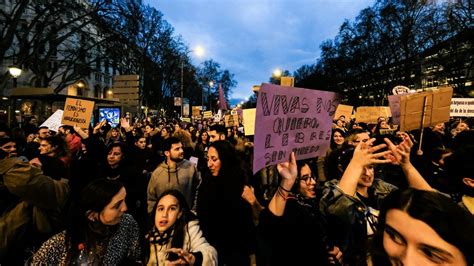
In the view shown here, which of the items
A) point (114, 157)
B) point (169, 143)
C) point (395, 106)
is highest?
point (395, 106)

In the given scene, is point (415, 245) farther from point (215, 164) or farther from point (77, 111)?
point (77, 111)

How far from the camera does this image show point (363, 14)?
37500 millimetres

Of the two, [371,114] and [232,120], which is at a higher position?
[371,114]

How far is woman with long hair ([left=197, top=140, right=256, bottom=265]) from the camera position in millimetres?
3070

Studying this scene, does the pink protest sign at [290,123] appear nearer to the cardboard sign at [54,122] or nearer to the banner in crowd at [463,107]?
the cardboard sign at [54,122]

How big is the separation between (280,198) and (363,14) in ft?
134

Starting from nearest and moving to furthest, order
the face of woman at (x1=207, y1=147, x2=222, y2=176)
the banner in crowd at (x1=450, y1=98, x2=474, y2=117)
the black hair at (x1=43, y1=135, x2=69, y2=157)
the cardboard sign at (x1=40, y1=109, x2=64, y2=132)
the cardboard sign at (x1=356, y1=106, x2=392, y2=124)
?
the face of woman at (x1=207, y1=147, x2=222, y2=176), the black hair at (x1=43, y1=135, x2=69, y2=157), the cardboard sign at (x1=40, y1=109, x2=64, y2=132), the banner in crowd at (x1=450, y1=98, x2=474, y2=117), the cardboard sign at (x1=356, y1=106, x2=392, y2=124)

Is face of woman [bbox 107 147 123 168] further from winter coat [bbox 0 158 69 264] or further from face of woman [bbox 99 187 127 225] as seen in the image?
face of woman [bbox 99 187 127 225]

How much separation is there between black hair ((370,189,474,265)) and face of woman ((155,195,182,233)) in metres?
1.62

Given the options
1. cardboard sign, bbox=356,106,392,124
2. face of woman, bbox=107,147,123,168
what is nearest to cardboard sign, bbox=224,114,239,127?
cardboard sign, bbox=356,106,392,124

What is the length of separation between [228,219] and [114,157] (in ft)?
7.61

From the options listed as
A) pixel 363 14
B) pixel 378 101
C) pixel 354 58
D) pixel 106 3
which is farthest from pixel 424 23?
pixel 106 3

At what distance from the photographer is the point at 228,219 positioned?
3096 mm

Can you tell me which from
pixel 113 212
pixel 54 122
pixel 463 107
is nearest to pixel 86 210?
pixel 113 212
